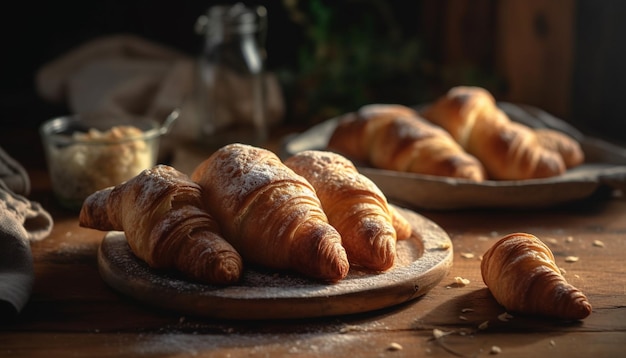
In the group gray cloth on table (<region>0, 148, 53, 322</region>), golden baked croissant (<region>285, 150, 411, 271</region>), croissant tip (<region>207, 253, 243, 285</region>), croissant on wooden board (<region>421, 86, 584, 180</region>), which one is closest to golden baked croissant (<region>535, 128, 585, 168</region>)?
croissant on wooden board (<region>421, 86, 584, 180</region>)

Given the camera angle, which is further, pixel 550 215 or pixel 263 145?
pixel 263 145

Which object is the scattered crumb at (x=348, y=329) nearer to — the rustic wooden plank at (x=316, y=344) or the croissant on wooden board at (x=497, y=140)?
the rustic wooden plank at (x=316, y=344)

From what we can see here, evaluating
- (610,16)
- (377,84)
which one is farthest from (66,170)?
(610,16)

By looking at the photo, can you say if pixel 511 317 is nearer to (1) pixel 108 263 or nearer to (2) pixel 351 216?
(2) pixel 351 216

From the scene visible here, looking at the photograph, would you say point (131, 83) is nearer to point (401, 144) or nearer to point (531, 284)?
point (401, 144)

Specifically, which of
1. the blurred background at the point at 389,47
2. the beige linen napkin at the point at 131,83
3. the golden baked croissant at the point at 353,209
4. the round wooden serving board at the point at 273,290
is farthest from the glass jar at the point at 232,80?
the round wooden serving board at the point at 273,290

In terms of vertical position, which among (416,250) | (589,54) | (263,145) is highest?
(589,54)
